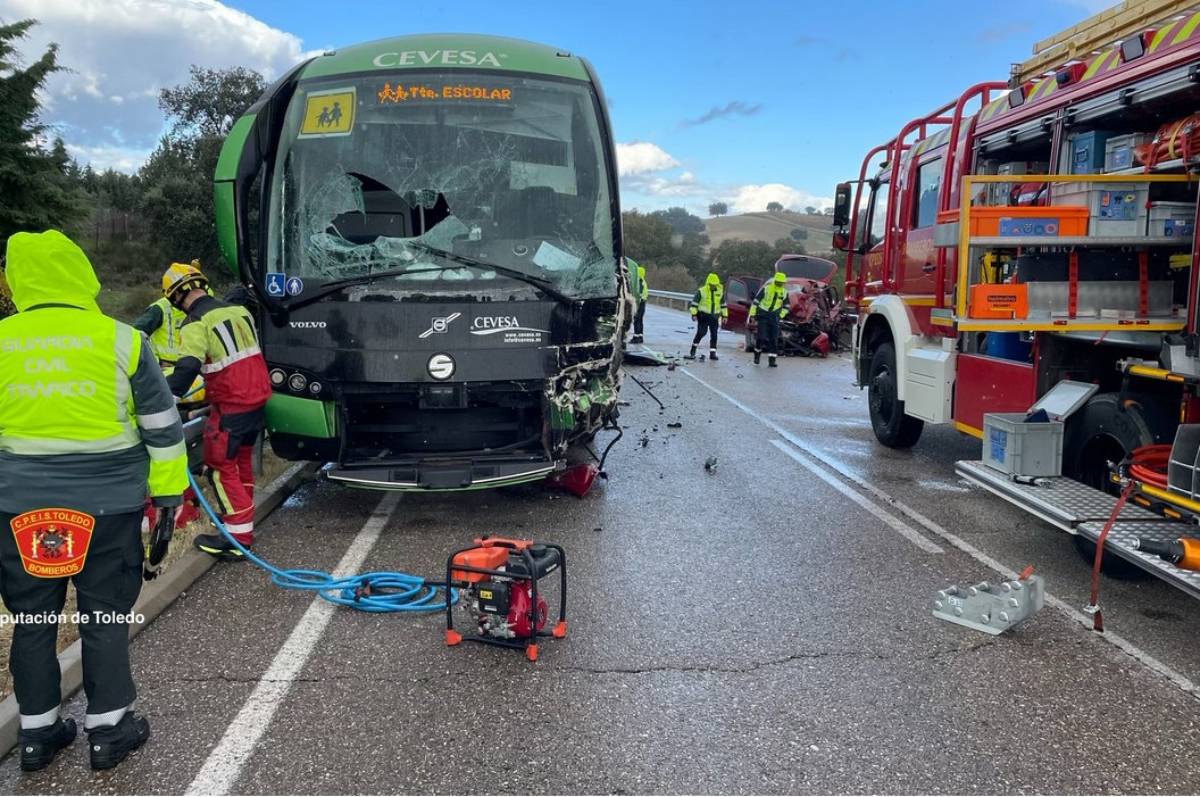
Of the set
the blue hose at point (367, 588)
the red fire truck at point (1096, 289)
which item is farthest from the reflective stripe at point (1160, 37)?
the blue hose at point (367, 588)

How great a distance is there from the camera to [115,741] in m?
3.28

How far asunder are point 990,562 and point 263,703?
422cm

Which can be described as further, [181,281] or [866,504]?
[866,504]

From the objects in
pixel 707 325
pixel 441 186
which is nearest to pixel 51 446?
pixel 441 186

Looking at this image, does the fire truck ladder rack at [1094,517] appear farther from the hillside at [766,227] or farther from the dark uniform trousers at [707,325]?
the hillside at [766,227]

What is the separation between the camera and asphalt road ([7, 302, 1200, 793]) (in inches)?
128

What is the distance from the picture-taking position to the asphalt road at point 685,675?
3.26 metres

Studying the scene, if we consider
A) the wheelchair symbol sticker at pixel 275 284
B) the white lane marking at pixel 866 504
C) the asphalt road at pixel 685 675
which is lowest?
the asphalt road at pixel 685 675

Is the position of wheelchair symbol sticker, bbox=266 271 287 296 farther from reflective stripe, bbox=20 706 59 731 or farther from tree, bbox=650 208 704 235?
tree, bbox=650 208 704 235

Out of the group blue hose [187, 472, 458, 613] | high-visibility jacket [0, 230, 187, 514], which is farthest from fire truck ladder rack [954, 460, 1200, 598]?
high-visibility jacket [0, 230, 187, 514]

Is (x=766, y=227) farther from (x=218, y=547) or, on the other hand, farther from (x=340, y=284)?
(x=218, y=547)

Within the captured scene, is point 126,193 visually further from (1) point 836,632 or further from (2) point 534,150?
(1) point 836,632

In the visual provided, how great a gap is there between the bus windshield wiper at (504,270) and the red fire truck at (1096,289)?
2.47m

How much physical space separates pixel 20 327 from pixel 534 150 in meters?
3.99
